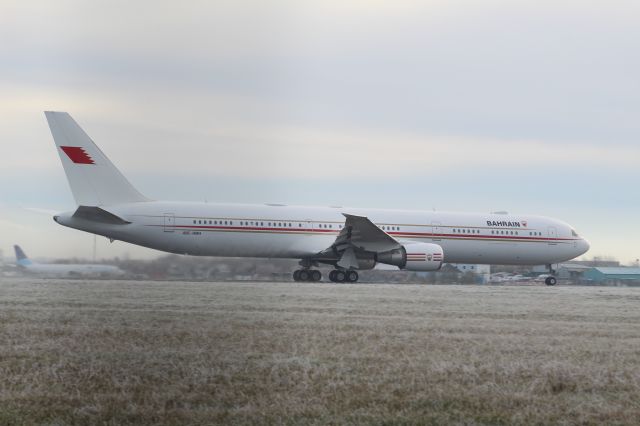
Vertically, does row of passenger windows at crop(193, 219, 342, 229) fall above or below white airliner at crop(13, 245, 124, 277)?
above

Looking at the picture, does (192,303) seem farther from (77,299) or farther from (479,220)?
(479,220)

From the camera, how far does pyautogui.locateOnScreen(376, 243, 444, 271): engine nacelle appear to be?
3753 centimetres

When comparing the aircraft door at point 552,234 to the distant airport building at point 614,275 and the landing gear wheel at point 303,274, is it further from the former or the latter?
the landing gear wheel at point 303,274

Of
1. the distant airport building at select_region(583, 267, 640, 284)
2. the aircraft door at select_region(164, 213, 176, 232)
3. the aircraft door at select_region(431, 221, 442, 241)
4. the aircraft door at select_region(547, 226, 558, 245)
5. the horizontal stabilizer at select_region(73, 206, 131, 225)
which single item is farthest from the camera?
the distant airport building at select_region(583, 267, 640, 284)

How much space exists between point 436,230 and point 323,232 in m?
5.63

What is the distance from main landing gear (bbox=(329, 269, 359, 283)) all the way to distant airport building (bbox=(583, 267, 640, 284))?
1854 cm

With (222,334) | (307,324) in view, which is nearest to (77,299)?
(307,324)

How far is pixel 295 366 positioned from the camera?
10.6m

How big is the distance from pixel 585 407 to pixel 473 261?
3362cm

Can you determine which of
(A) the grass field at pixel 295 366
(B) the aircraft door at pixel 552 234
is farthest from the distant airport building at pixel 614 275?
(A) the grass field at pixel 295 366

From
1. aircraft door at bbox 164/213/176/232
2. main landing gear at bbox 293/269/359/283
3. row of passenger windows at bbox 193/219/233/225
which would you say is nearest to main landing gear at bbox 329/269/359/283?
main landing gear at bbox 293/269/359/283

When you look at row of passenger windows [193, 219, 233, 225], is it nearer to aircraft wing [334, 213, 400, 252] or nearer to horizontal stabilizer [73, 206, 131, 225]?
horizontal stabilizer [73, 206, 131, 225]

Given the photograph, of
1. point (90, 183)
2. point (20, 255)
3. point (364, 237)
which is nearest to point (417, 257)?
point (364, 237)

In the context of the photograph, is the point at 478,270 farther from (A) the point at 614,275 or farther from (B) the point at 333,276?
(B) the point at 333,276
